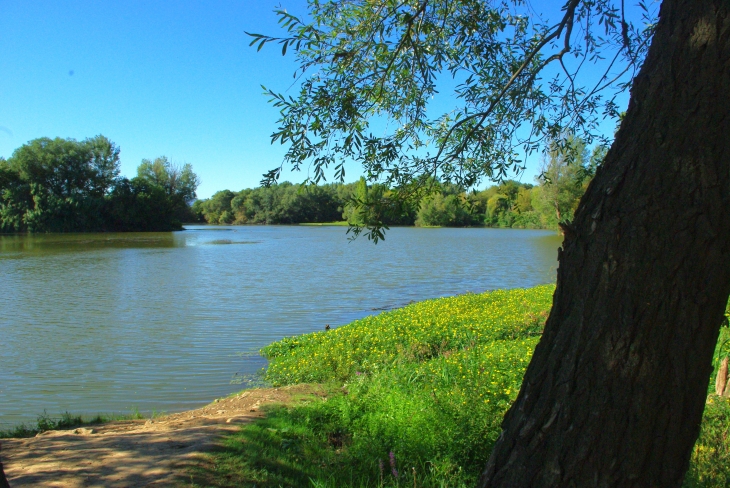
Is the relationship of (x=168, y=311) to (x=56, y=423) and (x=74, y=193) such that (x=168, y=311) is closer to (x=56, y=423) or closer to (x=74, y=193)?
(x=56, y=423)

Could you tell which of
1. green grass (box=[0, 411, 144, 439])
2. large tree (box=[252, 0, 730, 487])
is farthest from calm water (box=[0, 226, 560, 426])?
large tree (box=[252, 0, 730, 487])

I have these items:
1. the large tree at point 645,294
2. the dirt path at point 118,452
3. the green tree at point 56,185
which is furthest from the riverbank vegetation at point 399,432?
the green tree at point 56,185

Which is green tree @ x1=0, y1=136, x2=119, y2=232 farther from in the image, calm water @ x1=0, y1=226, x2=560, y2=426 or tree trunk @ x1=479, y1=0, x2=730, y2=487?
tree trunk @ x1=479, y1=0, x2=730, y2=487

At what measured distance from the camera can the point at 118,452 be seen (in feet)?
17.0

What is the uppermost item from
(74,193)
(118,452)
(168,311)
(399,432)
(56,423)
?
(74,193)

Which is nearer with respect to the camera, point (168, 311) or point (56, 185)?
point (168, 311)

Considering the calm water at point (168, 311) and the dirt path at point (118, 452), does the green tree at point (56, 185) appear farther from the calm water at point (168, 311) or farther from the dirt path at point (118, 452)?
the dirt path at point (118, 452)

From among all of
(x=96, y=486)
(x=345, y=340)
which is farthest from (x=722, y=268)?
(x=345, y=340)

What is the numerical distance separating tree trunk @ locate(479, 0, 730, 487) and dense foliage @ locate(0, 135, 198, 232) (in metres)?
81.7

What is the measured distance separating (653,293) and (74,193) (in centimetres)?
8471

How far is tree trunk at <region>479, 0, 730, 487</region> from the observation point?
2.13 m

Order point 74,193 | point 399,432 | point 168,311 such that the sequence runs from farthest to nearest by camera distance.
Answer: point 74,193 → point 168,311 → point 399,432

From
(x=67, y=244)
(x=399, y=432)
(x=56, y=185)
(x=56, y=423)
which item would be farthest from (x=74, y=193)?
(x=399, y=432)

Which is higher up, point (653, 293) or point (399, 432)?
point (653, 293)
